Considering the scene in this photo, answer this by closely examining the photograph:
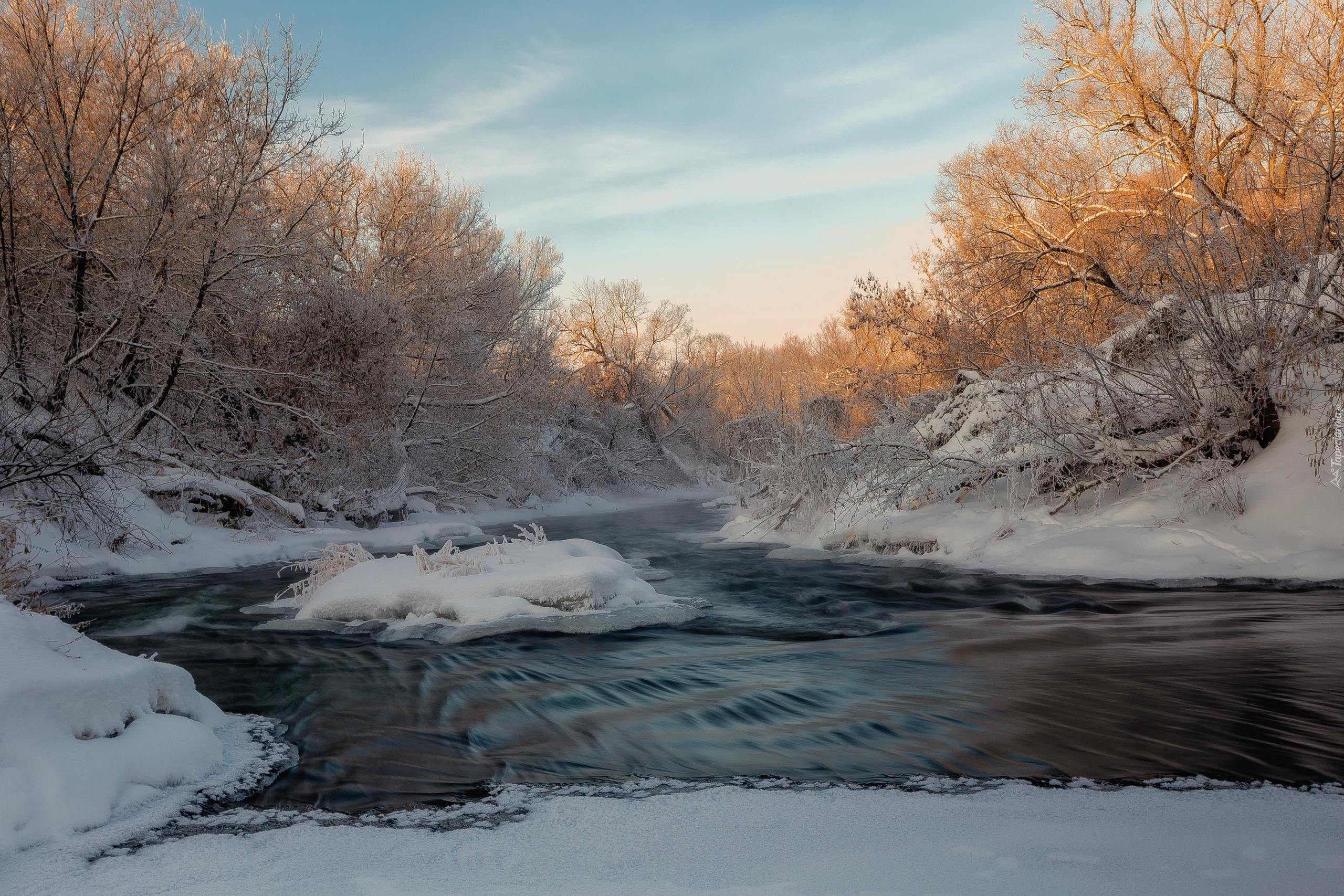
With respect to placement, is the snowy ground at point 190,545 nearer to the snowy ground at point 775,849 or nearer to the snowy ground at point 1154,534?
the snowy ground at point 775,849

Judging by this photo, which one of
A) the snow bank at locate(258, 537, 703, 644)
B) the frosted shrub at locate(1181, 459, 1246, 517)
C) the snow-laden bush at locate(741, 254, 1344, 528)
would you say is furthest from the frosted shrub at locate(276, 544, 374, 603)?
the frosted shrub at locate(1181, 459, 1246, 517)

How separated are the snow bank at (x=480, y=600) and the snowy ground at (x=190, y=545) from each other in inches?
74.9

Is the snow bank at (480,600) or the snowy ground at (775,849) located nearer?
the snowy ground at (775,849)

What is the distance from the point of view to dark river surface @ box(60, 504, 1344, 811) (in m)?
4.04

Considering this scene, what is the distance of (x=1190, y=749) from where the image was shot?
159 inches

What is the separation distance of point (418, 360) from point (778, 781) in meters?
21.4

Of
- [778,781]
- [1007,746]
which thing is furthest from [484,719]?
[1007,746]

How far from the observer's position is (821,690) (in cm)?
556

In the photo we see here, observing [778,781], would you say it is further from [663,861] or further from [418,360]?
[418,360]

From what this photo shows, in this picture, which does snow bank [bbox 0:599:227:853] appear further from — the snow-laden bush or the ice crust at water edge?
the snow-laden bush

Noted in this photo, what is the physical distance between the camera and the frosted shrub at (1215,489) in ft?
29.6

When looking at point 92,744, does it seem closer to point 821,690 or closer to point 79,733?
point 79,733

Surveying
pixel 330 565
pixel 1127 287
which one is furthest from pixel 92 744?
pixel 1127 287

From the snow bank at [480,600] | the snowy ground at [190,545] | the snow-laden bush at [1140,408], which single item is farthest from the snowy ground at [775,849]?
the snow-laden bush at [1140,408]
